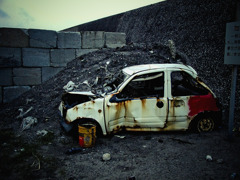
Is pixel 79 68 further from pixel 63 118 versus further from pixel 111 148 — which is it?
pixel 111 148

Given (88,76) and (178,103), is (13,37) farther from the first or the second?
(178,103)

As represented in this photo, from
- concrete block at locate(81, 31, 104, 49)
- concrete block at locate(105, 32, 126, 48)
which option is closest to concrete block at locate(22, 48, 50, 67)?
concrete block at locate(81, 31, 104, 49)

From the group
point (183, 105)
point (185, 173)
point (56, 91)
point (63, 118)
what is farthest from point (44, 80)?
point (185, 173)

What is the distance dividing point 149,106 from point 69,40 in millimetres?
5902

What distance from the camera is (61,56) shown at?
9.25 metres

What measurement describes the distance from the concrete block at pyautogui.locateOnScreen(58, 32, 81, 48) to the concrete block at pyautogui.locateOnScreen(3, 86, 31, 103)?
2.50 metres

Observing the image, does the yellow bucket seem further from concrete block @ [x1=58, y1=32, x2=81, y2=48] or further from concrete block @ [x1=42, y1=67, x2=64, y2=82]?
concrete block @ [x1=58, y1=32, x2=81, y2=48]

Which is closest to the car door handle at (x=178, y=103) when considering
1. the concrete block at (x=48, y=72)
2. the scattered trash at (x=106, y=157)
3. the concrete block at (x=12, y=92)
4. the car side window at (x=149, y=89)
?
the car side window at (x=149, y=89)

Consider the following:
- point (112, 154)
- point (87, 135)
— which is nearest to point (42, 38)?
point (87, 135)

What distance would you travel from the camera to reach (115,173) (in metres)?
3.78

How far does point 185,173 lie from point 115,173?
1.30m

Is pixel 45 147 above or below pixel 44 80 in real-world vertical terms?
below

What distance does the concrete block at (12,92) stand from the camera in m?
8.44

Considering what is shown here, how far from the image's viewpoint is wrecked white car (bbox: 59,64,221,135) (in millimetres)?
4926
